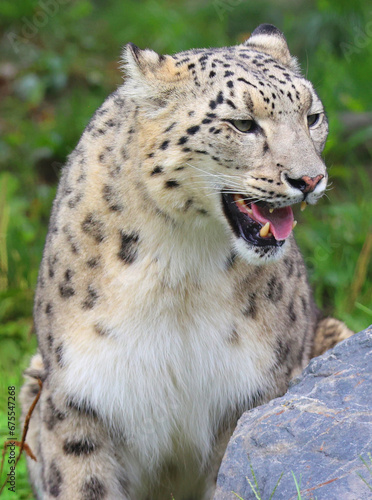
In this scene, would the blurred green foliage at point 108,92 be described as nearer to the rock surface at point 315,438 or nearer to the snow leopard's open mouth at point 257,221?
the rock surface at point 315,438

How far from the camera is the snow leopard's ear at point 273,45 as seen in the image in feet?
15.2

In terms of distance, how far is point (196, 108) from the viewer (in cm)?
404

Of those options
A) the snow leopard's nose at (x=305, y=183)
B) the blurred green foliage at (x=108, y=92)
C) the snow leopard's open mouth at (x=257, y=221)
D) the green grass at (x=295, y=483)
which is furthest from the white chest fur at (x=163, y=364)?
the blurred green foliage at (x=108, y=92)

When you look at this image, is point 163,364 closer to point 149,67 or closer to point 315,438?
point 315,438

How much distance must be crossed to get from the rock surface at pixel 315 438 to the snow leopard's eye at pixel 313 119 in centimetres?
110

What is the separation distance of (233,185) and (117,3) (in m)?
10.2

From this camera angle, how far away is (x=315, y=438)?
11.5 feet

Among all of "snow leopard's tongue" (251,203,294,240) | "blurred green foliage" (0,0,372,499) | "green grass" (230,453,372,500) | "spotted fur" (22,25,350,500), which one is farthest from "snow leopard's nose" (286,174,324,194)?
"blurred green foliage" (0,0,372,499)

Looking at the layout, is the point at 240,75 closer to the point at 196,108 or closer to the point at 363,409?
the point at 196,108

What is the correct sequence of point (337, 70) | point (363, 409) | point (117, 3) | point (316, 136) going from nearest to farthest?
point (363, 409), point (316, 136), point (337, 70), point (117, 3)

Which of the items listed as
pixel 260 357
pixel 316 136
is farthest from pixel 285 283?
pixel 316 136

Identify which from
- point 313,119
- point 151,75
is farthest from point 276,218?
point 151,75

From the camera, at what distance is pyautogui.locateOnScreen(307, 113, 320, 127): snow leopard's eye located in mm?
4180

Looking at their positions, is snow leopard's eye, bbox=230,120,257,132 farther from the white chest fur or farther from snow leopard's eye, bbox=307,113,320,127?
the white chest fur
